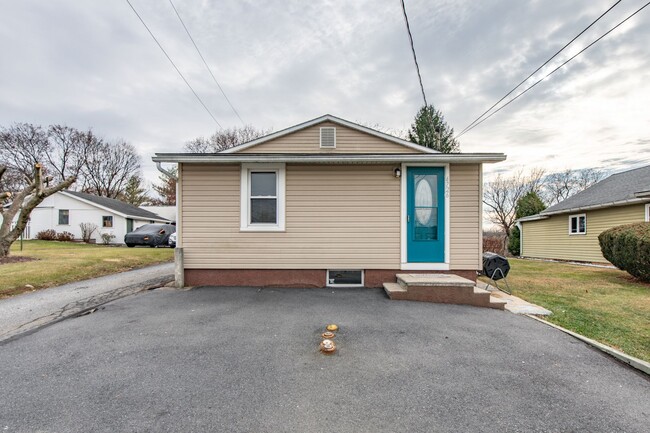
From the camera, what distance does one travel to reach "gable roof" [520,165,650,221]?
37.4 ft

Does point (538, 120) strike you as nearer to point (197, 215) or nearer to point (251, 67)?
point (251, 67)

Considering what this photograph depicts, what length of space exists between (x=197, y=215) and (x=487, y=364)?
18.9 ft

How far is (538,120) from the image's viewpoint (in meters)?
12.1

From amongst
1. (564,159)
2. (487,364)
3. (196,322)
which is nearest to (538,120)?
(487,364)

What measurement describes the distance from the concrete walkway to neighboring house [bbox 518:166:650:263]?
1667 cm

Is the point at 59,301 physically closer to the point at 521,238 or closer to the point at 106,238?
the point at 106,238

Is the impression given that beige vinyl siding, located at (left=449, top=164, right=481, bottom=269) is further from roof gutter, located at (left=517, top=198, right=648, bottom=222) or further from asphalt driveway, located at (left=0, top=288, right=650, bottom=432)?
roof gutter, located at (left=517, top=198, right=648, bottom=222)

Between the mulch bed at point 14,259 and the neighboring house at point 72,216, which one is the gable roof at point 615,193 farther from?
the neighboring house at point 72,216

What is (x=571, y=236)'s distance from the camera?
Result: 48.7 feet

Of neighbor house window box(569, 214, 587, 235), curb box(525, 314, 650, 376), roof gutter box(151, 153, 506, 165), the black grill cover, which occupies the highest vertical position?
roof gutter box(151, 153, 506, 165)

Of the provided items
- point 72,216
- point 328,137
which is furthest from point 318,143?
point 72,216

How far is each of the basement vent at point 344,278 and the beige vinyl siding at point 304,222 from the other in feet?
0.73

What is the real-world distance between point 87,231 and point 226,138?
1448 centimetres

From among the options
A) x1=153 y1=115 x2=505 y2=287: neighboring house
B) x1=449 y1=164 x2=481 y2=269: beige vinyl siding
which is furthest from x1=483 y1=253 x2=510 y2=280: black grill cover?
x1=153 y1=115 x2=505 y2=287: neighboring house
